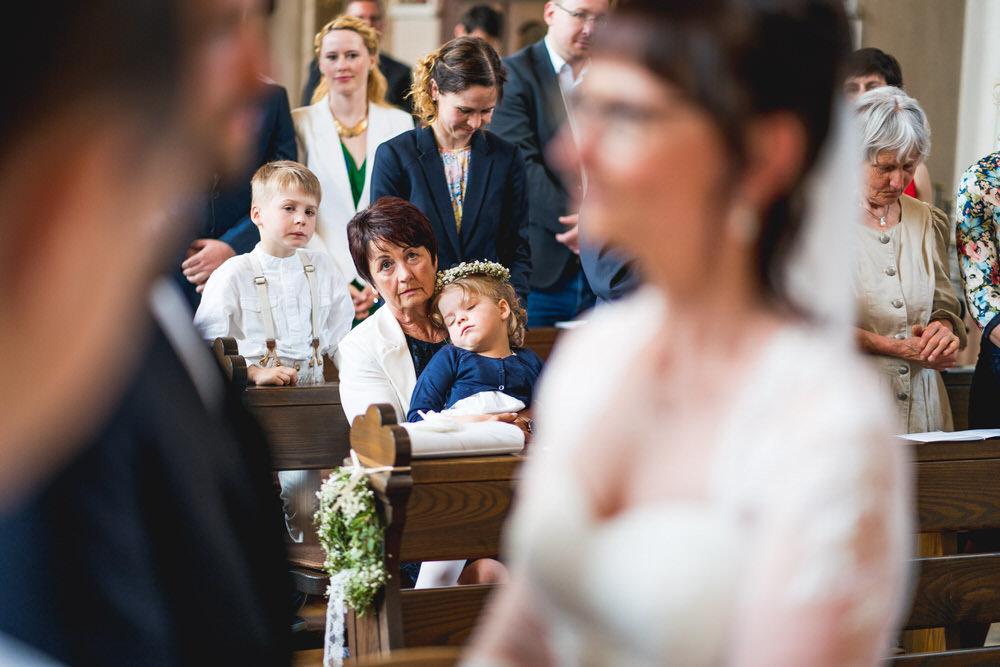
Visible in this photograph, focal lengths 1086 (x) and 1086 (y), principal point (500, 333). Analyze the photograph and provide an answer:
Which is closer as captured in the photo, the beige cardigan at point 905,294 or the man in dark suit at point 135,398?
the man in dark suit at point 135,398

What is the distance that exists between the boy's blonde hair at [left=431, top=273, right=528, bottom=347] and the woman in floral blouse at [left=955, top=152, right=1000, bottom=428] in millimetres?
1730

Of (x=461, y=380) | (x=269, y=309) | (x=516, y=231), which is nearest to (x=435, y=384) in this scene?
(x=461, y=380)

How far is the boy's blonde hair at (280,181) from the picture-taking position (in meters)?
4.51

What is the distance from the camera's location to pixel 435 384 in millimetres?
3895

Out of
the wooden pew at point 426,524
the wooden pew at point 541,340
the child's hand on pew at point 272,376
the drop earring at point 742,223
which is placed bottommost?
the wooden pew at point 426,524

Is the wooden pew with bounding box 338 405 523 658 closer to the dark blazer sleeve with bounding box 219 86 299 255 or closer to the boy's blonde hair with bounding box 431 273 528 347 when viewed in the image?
the boy's blonde hair with bounding box 431 273 528 347

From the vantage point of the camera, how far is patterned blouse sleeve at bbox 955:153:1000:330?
414 centimetres

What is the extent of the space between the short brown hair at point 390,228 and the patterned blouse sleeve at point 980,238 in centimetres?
205

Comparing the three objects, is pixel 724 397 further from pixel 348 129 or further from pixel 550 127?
pixel 348 129

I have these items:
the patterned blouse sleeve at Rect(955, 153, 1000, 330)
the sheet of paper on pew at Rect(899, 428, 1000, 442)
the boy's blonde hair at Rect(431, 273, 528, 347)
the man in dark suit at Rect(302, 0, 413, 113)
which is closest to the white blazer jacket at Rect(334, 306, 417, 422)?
the boy's blonde hair at Rect(431, 273, 528, 347)

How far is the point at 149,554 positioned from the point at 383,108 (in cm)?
462

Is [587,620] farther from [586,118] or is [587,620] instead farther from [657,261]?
[586,118]

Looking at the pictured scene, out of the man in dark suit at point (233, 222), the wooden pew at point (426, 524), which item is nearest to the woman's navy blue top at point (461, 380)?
the wooden pew at point (426, 524)

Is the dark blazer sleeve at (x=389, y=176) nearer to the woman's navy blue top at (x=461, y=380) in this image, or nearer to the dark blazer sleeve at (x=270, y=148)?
the dark blazer sleeve at (x=270, y=148)
